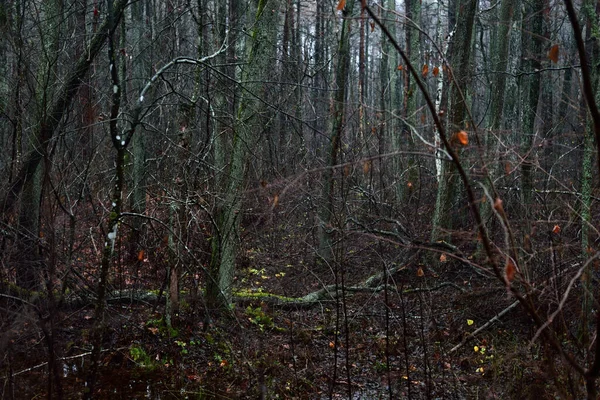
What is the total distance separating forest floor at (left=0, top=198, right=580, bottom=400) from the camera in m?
4.91

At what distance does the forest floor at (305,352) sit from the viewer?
4.91m

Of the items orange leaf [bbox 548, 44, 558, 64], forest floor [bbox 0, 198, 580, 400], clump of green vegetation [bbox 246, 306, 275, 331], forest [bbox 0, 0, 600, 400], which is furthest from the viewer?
clump of green vegetation [bbox 246, 306, 275, 331]

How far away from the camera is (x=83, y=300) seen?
578cm

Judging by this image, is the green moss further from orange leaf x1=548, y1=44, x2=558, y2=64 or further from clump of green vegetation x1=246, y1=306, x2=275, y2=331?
orange leaf x1=548, y1=44, x2=558, y2=64

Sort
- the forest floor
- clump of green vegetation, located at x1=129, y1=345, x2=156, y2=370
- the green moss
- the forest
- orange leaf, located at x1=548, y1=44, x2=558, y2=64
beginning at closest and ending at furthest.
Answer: orange leaf, located at x1=548, y1=44, x2=558, y2=64
the forest
the forest floor
clump of green vegetation, located at x1=129, y1=345, x2=156, y2=370
the green moss

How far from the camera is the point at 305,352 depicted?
5.97m

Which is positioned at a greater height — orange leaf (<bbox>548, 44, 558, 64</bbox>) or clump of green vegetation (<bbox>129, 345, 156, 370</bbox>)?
orange leaf (<bbox>548, 44, 558, 64</bbox>)

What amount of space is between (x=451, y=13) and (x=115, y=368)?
14850 millimetres

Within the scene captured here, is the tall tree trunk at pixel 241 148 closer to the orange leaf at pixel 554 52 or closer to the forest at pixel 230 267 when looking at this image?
the forest at pixel 230 267

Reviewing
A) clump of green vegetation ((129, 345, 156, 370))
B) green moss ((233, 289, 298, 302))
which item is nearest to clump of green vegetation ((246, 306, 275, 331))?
green moss ((233, 289, 298, 302))

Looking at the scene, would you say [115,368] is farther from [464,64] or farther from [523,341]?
[464,64]

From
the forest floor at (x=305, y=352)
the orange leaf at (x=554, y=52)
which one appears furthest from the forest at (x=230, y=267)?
the orange leaf at (x=554, y=52)

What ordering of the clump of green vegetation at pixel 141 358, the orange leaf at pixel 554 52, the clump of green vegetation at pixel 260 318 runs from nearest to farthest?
the orange leaf at pixel 554 52, the clump of green vegetation at pixel 141 358, the clump of green vegetation at pixel 260 318

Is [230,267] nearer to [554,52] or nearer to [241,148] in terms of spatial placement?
[241,148]
